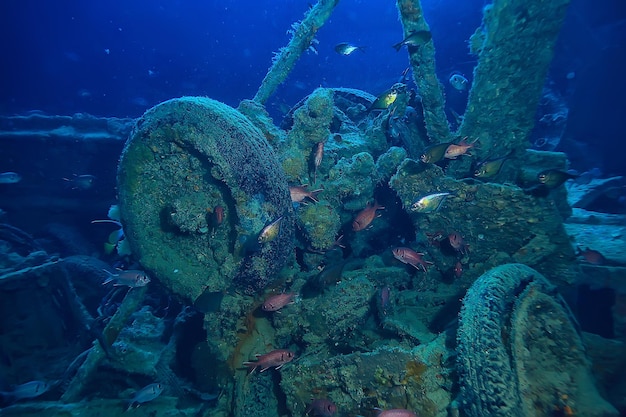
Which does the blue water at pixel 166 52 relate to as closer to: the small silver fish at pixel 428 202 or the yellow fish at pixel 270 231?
the small silver fish at pixel 428 202

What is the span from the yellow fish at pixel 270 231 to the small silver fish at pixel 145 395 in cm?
260

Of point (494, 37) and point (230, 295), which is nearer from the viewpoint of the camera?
point (230, 295)

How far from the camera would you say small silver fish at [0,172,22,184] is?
9422 millimetres

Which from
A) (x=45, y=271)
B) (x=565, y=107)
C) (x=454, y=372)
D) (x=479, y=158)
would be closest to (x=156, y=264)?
(x=45, y=271)

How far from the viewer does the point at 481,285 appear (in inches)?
135

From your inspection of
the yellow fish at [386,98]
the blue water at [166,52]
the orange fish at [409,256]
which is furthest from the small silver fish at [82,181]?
the blue water at [166,52]

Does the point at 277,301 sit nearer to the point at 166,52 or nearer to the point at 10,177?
the point at 10,177

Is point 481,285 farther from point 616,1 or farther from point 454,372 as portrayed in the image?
point 616,1

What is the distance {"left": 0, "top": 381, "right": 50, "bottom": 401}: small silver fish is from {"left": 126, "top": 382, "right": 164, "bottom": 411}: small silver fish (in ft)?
6.23

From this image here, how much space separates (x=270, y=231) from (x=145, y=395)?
290 cm

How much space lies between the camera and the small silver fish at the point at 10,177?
942 centimetres

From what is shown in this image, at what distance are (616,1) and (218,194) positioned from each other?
24636 mm

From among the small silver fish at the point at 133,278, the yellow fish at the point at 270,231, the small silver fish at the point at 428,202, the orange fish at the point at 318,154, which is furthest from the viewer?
the orange fish at the point at 318,154

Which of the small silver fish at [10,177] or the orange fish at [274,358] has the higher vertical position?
the small silver fish at [10,177]
